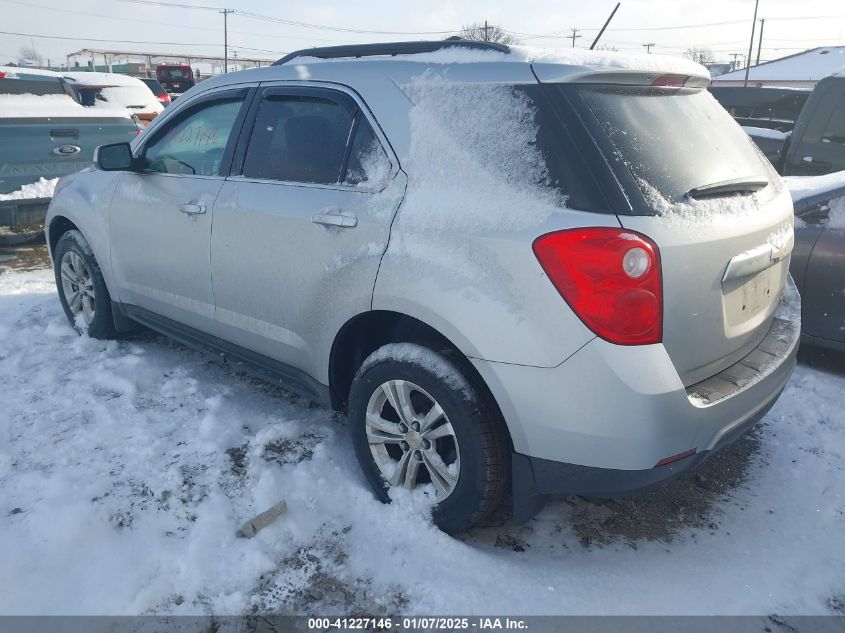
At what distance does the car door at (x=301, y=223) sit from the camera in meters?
2.56

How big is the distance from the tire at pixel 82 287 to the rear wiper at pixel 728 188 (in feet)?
12.0

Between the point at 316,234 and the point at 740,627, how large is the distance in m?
2.12

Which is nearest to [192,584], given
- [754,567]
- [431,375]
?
[431,375]

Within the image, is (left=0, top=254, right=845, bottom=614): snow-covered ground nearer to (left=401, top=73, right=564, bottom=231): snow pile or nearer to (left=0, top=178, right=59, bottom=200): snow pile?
(left=401, top=73, right=564, bottom=231): snow pile

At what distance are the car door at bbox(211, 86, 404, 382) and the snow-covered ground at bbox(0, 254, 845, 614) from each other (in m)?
0.55

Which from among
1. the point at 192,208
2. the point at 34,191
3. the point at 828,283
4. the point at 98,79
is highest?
the point at 98,79

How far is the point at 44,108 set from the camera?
20.9ft

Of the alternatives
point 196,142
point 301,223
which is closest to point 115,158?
point 196,142

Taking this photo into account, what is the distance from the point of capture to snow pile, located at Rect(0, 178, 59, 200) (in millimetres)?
6082

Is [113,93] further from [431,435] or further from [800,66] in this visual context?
[800,66]

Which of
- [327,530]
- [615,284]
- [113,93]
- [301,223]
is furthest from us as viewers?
[113,93]

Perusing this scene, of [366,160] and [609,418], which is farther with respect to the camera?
[366,160]

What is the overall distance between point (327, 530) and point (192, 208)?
5.84 feet

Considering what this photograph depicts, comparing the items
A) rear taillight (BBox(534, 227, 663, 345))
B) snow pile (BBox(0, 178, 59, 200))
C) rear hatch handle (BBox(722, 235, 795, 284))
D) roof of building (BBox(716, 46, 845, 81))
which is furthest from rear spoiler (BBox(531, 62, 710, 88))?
roof of building (BBox(716, 46, 845, 81))
